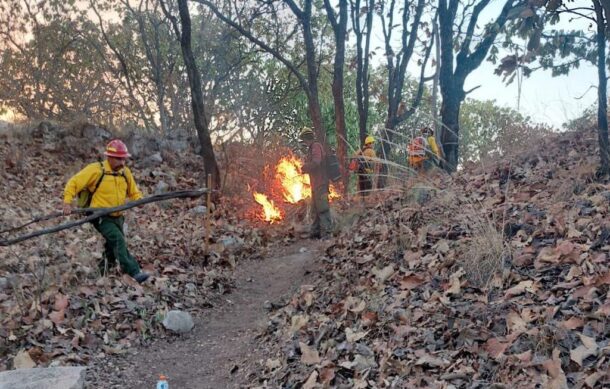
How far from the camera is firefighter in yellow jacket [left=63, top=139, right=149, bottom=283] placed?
21.6 ft

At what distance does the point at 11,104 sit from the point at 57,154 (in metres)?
8.14

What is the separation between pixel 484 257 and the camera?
428cm

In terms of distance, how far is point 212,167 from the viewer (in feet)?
39.6

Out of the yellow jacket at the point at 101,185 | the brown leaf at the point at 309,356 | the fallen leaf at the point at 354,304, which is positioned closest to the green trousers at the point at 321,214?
the yellow jacket at the point at 101,185

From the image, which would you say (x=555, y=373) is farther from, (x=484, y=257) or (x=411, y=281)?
(x=411, y=281)

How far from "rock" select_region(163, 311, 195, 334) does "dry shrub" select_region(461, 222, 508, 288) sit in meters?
3.14

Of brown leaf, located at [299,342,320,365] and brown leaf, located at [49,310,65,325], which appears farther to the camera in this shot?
brown leaf, located at [49,310,65,325]

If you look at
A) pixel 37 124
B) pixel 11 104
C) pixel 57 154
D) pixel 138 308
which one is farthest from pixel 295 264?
pixel 11 104

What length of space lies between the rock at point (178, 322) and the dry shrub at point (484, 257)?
10.3 ft

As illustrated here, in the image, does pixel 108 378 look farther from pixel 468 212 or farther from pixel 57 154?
pixel 57 154

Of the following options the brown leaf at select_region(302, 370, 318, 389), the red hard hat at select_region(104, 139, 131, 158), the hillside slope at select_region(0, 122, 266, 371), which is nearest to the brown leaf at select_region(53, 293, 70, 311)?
the hillside slope at select_region(0, 122, 266, 371)

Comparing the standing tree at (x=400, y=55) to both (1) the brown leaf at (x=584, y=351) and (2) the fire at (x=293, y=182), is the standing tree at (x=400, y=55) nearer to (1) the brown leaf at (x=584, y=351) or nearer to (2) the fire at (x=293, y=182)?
(2) the fire at (x=293, y=182)

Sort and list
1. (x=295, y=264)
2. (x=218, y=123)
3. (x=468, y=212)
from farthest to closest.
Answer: (x=218, y=123)
(x=295, y=264)
(x=468, y=212)

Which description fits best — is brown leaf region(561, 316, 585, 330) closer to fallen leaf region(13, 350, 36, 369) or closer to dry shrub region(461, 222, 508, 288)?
dry shrub region(461, 222, 508, 288)
